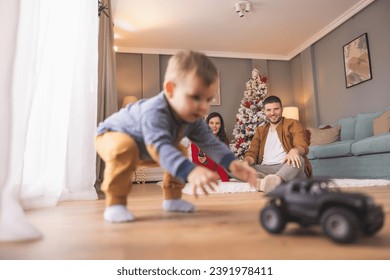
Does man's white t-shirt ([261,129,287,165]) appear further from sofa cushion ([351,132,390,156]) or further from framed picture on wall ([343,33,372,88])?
framed picture on wall ([343,33,372,88])

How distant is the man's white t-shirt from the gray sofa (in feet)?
2.83

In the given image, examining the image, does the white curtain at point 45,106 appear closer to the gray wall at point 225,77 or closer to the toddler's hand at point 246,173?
the toddler's hand at point 246,173

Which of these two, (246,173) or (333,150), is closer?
(246,173)

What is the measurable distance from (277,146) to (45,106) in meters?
1.40

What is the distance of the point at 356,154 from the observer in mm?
2479

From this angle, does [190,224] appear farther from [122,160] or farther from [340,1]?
[340,1]

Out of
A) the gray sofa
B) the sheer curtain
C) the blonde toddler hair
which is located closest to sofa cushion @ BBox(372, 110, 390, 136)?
the gray sofa

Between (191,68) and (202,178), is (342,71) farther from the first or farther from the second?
(202,178)

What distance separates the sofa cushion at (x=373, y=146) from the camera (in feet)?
7.05

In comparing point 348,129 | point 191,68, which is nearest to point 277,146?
point 191,68

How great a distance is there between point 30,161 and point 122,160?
74 centimetres

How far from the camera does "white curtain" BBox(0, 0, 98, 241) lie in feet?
2.04

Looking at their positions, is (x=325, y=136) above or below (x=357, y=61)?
below
